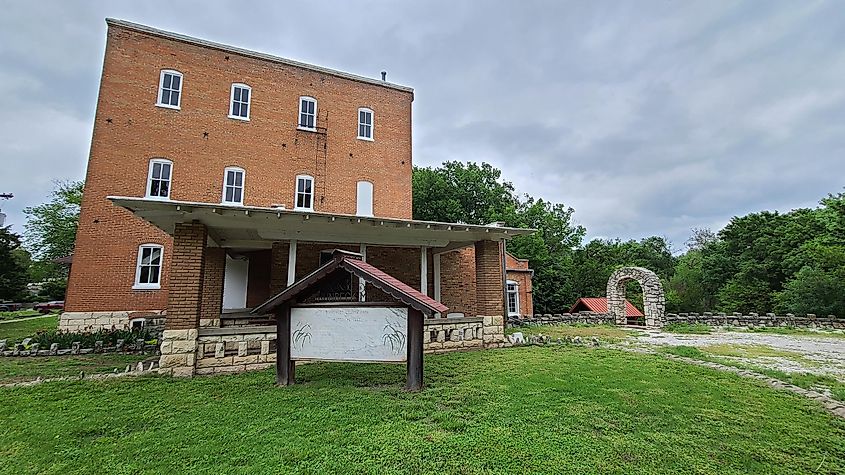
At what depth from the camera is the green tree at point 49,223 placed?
3219 centimetres

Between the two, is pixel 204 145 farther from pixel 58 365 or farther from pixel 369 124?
pixel 58 365

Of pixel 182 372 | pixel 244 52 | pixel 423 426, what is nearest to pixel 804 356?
pixel 423 426

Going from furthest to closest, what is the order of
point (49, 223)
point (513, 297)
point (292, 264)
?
point (49, 223) → point (513, 297) → point (292, 264)

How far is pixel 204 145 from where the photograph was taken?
45.6 ft

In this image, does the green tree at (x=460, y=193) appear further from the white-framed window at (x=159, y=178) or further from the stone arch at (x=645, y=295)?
the white-framed window at (x=159, y=178)

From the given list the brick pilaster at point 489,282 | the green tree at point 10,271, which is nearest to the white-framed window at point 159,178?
the brick pilaster at point 489,282

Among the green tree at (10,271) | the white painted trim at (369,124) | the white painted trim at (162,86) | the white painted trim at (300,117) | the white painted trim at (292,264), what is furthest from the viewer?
the green tree at (10,271)

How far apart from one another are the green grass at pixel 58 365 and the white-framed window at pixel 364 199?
358 inches

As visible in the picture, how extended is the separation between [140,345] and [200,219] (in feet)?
16.8

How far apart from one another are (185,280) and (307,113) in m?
10.9

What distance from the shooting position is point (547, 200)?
3425 cm

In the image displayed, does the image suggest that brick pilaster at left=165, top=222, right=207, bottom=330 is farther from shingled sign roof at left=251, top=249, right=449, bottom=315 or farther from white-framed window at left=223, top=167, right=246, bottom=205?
white-framed window at left=223, top=167, right=246, bottom=205

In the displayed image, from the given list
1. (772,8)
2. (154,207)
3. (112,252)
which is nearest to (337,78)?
(112,252)

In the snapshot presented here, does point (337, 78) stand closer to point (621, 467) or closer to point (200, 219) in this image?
point (200, 219)
